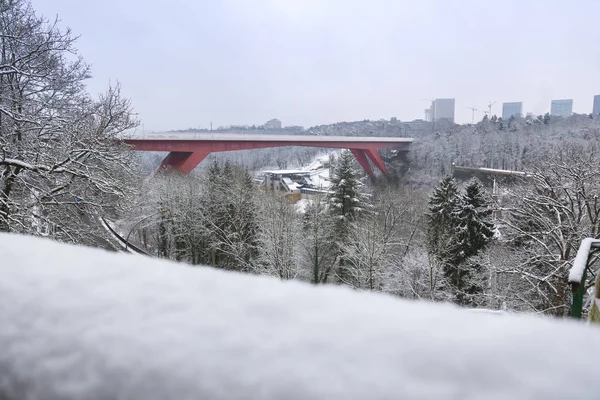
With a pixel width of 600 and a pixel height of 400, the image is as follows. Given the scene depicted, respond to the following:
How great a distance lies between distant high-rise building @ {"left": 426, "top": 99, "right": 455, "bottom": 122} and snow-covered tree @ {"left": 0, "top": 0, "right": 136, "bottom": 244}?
321 feet

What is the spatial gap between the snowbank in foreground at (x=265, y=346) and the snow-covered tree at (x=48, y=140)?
754 cm

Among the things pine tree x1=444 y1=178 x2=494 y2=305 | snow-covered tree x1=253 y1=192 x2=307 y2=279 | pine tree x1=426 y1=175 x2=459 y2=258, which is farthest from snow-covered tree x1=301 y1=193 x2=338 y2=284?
pine tree x1=444 y1=178 x2=494 y2=305

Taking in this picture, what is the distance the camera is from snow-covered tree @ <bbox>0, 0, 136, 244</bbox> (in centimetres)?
724

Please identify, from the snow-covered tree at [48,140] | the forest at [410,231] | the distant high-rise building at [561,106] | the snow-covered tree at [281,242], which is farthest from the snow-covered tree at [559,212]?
the distant high-rise building at [561,106]

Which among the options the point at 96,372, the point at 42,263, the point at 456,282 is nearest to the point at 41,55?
the point at 42,263

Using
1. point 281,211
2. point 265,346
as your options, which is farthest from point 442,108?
point 265,346

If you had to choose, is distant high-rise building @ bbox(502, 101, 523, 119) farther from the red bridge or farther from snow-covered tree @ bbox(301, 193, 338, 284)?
snow-covered tree @ bbox(301, 193, 338, 284)

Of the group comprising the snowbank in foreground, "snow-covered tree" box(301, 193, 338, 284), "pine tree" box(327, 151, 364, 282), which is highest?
the snowbank in foreground

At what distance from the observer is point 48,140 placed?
7.89 m

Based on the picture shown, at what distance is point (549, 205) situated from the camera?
490 inches

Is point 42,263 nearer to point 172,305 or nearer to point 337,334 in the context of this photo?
point 172,305

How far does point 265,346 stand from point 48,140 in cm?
913

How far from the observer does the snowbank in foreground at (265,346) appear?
20.7 inches

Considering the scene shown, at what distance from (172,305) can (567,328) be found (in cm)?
72
